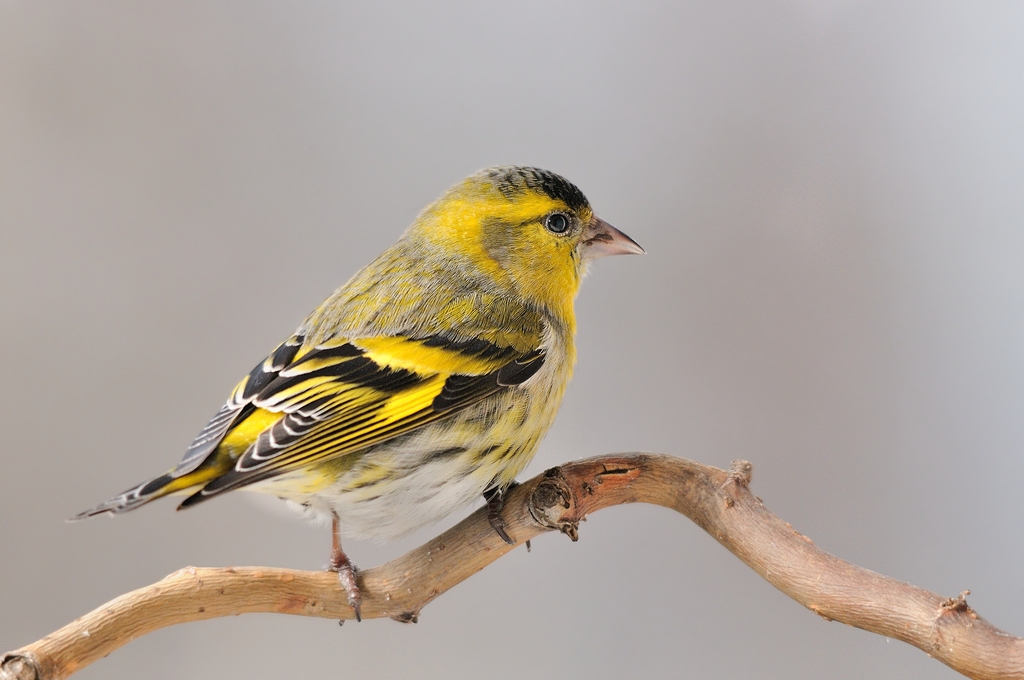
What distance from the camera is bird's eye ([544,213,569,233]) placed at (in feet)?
5.34

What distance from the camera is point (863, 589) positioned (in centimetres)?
119

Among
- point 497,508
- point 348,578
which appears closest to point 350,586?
point 348,578

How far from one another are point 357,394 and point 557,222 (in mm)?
531

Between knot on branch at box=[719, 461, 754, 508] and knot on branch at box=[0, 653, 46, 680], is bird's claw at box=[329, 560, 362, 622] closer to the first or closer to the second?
knot on branch at box=[0, 653, 46, 680]

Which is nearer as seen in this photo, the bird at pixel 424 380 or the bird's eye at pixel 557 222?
the bird at pixel 424 380

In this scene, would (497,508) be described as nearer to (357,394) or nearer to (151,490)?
(357,394)

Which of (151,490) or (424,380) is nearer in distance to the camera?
(151,490)

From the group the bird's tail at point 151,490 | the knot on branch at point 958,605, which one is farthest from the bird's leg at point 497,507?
the knot on branch at point 958,605

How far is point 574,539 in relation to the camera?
1.38 metres

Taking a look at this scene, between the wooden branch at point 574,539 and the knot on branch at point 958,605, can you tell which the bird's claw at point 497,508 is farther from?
the knot on branch at point 958,605

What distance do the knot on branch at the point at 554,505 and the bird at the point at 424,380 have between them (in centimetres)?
9

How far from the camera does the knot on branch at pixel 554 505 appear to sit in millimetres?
1344

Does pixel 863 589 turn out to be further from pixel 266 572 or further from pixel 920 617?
pixel 266 572

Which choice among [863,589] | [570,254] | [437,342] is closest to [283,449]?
[437,342]
